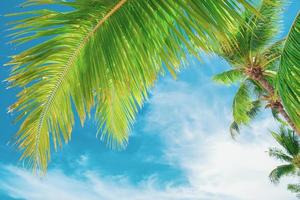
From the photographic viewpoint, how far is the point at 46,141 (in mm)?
2873

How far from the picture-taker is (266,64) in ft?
37.5

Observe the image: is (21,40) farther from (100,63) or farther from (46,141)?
(46,141)

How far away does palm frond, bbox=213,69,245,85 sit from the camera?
14070 mm

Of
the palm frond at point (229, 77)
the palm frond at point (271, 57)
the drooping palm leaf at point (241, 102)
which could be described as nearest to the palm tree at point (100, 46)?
the palm frond at point (271, 57)

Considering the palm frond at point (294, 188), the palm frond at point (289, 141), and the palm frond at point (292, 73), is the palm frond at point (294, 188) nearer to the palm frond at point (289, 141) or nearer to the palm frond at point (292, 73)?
the palm frond at point (289, 141)

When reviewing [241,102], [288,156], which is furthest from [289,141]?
[241,102]

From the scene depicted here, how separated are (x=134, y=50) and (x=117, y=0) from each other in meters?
0.30

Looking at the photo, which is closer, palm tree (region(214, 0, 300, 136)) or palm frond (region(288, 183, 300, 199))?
palm tree (region(214, 0, 300, 136))

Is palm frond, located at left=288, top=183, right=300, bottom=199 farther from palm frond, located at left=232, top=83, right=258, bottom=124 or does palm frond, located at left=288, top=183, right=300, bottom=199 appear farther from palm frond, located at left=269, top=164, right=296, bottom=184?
palm frond, located at left=232, top=83, right=258, bottom=124

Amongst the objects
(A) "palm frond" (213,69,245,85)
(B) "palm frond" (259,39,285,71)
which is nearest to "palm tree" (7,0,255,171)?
(B) "palm frond" (259,39,285,71)

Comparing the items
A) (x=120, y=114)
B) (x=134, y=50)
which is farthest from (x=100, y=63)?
(x=120, y=114)

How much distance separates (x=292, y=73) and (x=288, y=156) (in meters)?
22.7

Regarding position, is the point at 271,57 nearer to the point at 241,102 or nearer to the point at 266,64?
the point at 266,64

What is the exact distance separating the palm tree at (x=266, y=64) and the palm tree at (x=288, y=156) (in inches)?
126
